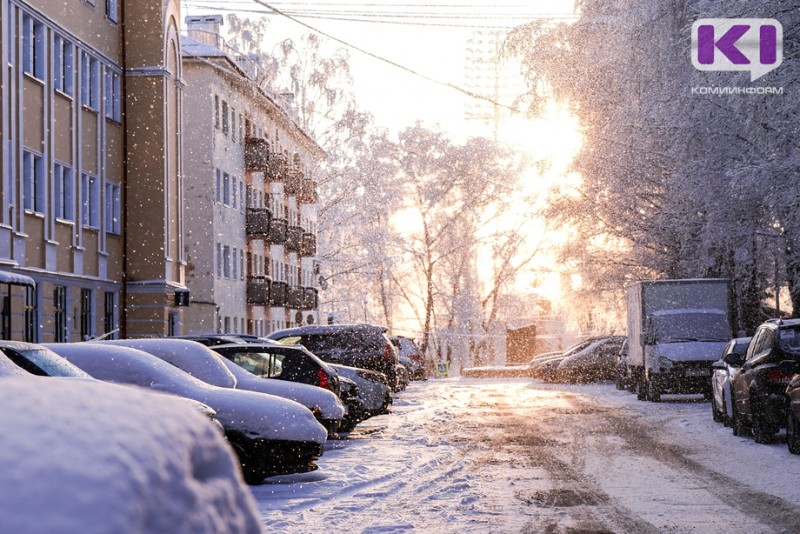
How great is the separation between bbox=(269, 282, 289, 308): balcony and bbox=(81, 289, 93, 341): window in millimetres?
26368

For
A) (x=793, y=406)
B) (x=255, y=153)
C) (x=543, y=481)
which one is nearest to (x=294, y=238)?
(x=255, y=153)

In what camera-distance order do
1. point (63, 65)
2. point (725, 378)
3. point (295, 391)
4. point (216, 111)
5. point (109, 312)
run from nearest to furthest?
point (295, 391) → point (725, 378) → point (63, 65) → point (109, 312) → point (216, 111)

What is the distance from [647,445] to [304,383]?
452cm

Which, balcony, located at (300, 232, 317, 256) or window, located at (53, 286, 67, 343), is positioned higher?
balcony, located at (300, 232, 317, 256)

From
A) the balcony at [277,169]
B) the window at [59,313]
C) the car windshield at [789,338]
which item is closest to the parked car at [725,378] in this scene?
the car windshield at [789,338]

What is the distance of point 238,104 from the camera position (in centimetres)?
5747

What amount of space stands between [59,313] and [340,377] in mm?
12771

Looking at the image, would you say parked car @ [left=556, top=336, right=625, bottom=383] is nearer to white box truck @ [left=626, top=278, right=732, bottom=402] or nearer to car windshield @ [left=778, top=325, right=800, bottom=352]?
white box truck @ [left=626, top=278, right=732, bottom=402]

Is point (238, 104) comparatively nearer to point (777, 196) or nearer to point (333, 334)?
point (333, 334)

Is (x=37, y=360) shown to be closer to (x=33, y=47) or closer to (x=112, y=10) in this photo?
(x=33, y=47)

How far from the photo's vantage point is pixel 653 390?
31688 millimetres

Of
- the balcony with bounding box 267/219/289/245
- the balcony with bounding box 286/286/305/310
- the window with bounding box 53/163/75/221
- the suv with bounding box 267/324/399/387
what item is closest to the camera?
the suv with bounding box 267/324/399/387

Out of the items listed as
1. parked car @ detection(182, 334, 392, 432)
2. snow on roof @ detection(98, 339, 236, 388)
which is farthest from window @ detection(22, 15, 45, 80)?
snow on roof @ detection(98, 339, 236, 388)

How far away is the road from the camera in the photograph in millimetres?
10188
